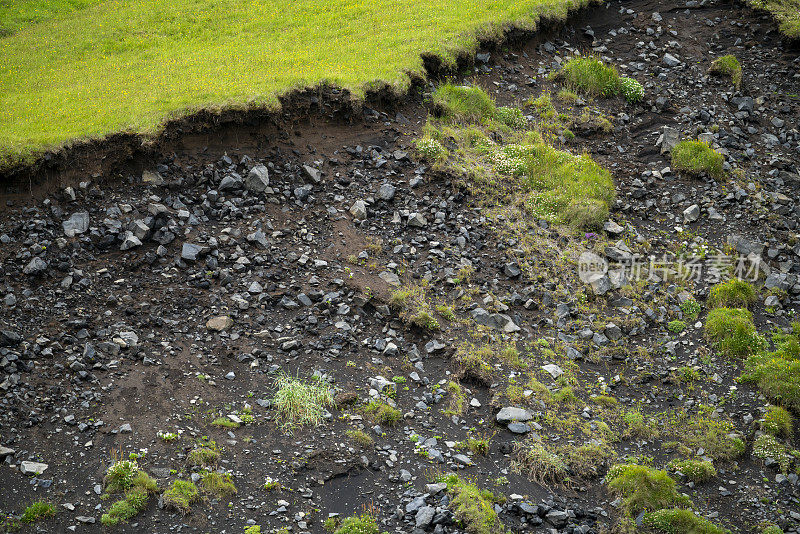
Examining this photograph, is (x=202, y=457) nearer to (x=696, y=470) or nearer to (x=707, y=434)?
(x=696, y=470)

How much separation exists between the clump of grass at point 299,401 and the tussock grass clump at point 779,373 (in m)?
9.55

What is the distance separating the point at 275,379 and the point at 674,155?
1450 centimetres

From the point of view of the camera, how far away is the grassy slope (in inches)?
652

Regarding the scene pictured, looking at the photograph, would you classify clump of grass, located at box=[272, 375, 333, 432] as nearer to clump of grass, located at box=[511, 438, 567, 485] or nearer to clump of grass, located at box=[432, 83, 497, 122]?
clump of grass, located at box=[511, 438, 567, 485]

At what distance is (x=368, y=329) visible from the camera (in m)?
14.3

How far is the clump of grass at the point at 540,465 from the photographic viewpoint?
1176 centimetres

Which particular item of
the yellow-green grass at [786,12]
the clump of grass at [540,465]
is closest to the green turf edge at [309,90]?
the yellow-green grass at [786,12]

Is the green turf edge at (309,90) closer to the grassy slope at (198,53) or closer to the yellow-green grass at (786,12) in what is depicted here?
the grassy slope at (198,53)

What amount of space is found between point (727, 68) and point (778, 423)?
14456 mm

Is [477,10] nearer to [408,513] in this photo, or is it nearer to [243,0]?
[243,0]

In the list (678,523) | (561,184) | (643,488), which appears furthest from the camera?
(561,184)

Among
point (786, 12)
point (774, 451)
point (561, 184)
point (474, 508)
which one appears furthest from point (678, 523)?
point (786, 12)

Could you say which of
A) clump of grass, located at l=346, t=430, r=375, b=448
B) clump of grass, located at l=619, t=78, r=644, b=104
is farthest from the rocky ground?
clump of grass, located at l=619, t=78, r=644, b=104

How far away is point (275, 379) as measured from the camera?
42.2 feet
